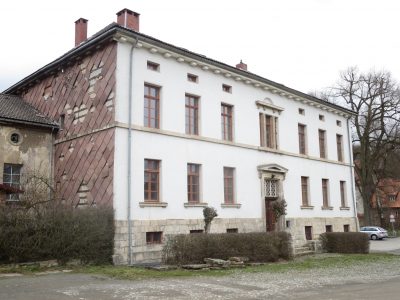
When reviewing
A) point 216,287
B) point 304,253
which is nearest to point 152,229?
point 216,287

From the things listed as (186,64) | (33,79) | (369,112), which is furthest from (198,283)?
(369,112)

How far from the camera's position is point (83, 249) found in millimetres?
15148

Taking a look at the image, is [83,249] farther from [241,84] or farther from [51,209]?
[241,84]

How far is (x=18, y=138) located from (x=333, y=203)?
759 inches

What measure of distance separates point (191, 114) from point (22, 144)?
749 cm

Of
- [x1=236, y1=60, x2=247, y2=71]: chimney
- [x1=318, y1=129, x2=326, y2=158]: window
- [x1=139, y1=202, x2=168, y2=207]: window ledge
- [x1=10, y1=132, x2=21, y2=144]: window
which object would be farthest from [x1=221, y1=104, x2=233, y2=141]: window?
[x1=10, y1=132, x2=21, y2=144]: window

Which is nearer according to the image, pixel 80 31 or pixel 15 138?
pixel 15 138

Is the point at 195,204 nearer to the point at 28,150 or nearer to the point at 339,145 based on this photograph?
the point at 28,150

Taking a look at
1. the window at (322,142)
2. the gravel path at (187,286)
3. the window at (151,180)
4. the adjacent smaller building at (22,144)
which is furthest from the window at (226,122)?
the window at (322,142)

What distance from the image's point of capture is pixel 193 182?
64.1 feet

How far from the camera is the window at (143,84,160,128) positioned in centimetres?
1814

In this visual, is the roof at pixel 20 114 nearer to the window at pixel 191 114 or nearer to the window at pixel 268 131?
the window at pixel 191 114

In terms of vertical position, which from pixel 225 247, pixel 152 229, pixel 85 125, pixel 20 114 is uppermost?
pixel 20 114

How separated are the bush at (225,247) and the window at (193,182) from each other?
318 centimetres
